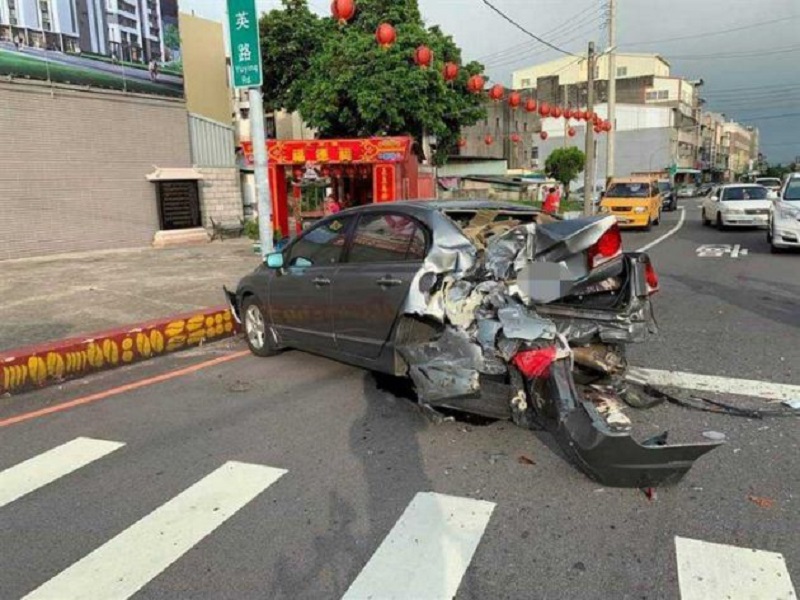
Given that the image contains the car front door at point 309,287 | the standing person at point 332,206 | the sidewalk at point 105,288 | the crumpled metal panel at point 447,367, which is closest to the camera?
the crumpled metal panel at point 447,367

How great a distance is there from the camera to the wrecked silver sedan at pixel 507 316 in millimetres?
3789

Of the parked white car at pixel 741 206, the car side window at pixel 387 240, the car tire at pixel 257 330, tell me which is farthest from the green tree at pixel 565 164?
the car side window at pixel 387 240

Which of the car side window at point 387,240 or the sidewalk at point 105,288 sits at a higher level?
the car side window at point 387,240

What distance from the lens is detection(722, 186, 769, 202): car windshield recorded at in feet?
67.5

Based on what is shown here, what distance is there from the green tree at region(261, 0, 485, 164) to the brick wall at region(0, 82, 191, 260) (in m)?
7.53

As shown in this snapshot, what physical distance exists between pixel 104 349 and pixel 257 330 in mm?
1573

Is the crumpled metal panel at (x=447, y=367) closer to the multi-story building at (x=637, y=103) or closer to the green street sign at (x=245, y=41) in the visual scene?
the green street sign at (x=245, y=41)

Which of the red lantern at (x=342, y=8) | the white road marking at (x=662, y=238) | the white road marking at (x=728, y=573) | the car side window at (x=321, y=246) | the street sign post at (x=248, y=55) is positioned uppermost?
the red lantern at (x=342, y=8)

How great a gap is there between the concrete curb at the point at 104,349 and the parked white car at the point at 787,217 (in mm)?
11740

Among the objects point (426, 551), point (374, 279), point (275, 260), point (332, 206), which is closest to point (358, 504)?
point (426, 551)

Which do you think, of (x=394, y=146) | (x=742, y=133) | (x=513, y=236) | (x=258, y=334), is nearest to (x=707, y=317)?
(x=513, y=236)

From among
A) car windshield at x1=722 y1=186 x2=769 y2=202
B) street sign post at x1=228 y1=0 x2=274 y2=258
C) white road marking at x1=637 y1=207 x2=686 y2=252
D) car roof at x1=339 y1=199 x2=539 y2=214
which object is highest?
street sign post at x1=228 y1=0 x2=274 y2=258

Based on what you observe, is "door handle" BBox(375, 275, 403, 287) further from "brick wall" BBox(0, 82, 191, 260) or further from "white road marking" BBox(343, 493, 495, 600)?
"brick wall" BBox(0, 82, 191, 260)

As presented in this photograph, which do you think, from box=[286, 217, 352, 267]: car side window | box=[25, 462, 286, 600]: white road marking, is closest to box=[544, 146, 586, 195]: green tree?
box=[286, 217, 352, 267]: car side window
